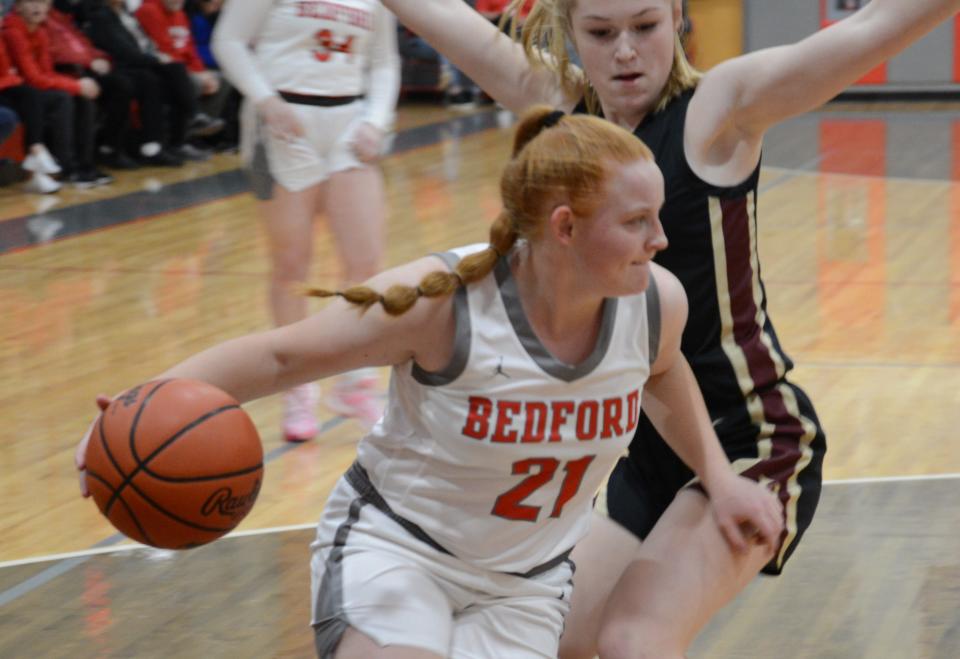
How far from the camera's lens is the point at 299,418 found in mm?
5445

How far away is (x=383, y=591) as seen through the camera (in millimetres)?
2541

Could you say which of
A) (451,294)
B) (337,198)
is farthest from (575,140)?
(337,198)

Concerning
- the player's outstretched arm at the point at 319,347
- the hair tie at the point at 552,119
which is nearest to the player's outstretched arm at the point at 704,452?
the hair tie at the point at 552,119

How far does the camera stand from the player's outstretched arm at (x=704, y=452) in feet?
9.00

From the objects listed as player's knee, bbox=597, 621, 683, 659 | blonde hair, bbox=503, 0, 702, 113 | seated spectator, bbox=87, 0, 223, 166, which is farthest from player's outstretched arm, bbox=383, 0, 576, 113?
seated spectator, bbox=87, 0, 223, 166

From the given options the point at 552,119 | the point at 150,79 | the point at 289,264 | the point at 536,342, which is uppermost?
the point at 552,119

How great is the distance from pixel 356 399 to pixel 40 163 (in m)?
5.91

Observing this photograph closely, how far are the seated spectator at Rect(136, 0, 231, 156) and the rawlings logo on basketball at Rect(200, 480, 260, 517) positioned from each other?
1010 centimetres

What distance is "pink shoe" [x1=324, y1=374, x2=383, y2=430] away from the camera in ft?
18.7

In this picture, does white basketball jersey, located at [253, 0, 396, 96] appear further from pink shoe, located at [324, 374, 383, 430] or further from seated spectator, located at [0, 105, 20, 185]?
seated spectator, located at [0, 105, 20, 185]

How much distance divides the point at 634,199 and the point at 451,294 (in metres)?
0.35

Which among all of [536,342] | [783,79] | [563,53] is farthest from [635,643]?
[563,53]

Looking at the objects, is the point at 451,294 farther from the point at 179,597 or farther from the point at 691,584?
the point at 179,597

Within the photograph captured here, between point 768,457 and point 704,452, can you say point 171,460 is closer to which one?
point 704,452
